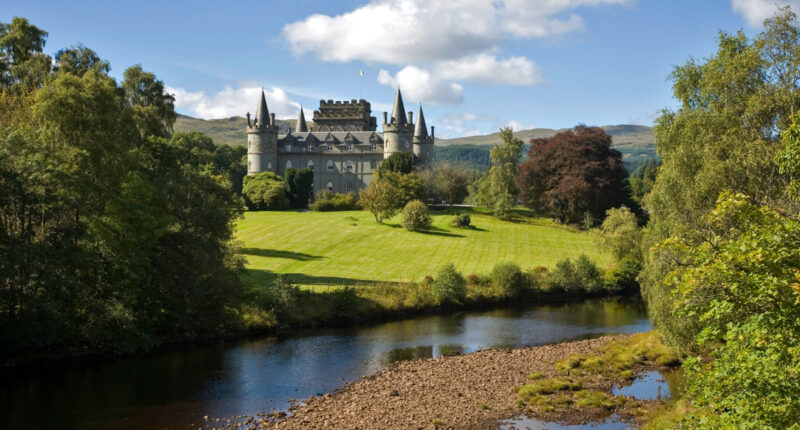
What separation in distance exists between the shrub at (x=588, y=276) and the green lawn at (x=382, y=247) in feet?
11.0

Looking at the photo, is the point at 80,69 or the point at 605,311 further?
the point at 605,311

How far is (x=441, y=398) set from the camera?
20.4 metres

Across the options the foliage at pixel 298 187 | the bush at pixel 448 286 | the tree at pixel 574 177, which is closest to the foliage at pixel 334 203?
the foliage at pixel 298 187

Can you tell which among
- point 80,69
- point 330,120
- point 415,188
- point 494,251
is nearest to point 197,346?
point 80,69

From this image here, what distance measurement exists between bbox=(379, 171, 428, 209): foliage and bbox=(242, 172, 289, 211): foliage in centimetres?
1381

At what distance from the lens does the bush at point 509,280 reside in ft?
131

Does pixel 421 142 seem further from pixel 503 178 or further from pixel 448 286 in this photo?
pixel 448 286

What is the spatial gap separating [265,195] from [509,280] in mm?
40966

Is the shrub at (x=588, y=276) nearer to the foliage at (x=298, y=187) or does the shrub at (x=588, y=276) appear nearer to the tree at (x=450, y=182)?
the tree at (x=450, y=182)

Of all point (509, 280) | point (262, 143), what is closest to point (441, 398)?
point (509, 280)

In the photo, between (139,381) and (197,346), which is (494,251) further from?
(139,381)

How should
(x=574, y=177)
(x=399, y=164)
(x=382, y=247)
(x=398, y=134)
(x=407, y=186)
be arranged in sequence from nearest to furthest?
(x=382, y=247) → (x=574, y=177) → (x=407, y=186) → (x=399, y=164) → (x=398, y=134)

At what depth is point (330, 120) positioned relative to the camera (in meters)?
98.0

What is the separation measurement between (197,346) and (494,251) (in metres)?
28.1
